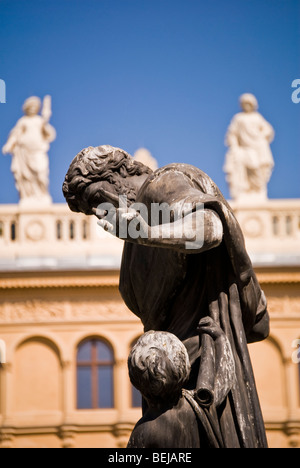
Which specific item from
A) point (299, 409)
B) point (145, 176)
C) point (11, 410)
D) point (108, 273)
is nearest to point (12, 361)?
point (11, 410)

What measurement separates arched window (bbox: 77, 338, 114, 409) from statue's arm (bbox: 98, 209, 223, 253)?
1077 inches

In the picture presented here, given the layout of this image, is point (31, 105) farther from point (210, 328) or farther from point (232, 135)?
point (210, 328)

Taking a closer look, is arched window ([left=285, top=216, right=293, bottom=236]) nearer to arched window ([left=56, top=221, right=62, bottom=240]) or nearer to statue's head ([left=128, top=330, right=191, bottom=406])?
arched window ([left=56, top=221, right=62, bottom=240])

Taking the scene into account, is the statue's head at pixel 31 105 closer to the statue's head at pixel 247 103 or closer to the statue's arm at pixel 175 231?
the statue's head at pixel 247 103

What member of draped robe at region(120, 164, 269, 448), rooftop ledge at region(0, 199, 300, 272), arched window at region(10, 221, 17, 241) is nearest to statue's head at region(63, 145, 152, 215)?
draped robe at region(120, 164, 269, 448)

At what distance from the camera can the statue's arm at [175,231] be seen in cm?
384

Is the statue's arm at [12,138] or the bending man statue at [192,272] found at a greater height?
the statue's arm at [12,138]

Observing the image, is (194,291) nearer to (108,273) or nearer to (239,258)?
(239,258)

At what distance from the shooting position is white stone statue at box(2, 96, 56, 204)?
103 ft

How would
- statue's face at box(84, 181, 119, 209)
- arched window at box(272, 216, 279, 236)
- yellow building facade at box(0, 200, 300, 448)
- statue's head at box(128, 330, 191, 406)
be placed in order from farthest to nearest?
arched window at box(272, 216, 279, 236) < yellow building facade at box(0, 200, 300, 448) < statue's face at box(84, 181, 119, 209) < statue's head at box(128, 330, 191, 406)

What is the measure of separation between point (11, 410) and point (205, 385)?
27164 mm

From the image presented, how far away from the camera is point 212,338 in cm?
402

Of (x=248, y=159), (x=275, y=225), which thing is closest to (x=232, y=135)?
(x=248, y=159)

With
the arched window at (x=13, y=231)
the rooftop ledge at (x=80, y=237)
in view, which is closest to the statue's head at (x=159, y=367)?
the rooftop ledge at (x=80, y=237)
